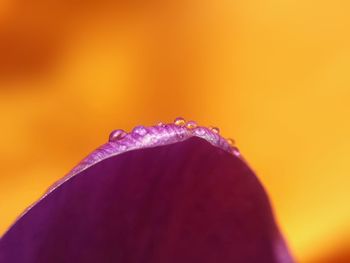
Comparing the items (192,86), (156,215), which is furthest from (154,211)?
(192,86)

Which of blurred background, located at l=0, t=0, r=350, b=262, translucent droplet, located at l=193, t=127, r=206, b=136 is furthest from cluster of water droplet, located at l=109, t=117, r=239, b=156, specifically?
blurred background, located at l=0, t=0, r=350, b=262

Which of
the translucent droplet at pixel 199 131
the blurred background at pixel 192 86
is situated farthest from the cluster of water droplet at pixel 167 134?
the blurred background at pixel 192 86

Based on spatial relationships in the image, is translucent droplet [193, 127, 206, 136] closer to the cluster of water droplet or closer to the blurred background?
the cluster of water droplet

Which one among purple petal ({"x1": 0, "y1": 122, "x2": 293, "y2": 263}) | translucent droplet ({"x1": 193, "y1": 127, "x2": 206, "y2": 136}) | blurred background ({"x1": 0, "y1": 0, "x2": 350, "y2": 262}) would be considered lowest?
purple petal ({"x1": 0, "y1": 122, "x2": 293, "y2": 263})

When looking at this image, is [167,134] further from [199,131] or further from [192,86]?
[192,86]

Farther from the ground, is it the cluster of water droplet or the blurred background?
the blurred background

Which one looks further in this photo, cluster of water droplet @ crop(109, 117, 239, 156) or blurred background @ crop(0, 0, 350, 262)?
blurred background @ crop(0, 0, 350, 262)

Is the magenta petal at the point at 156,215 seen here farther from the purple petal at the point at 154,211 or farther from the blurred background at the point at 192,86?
the blurred background at the point at 192,86
